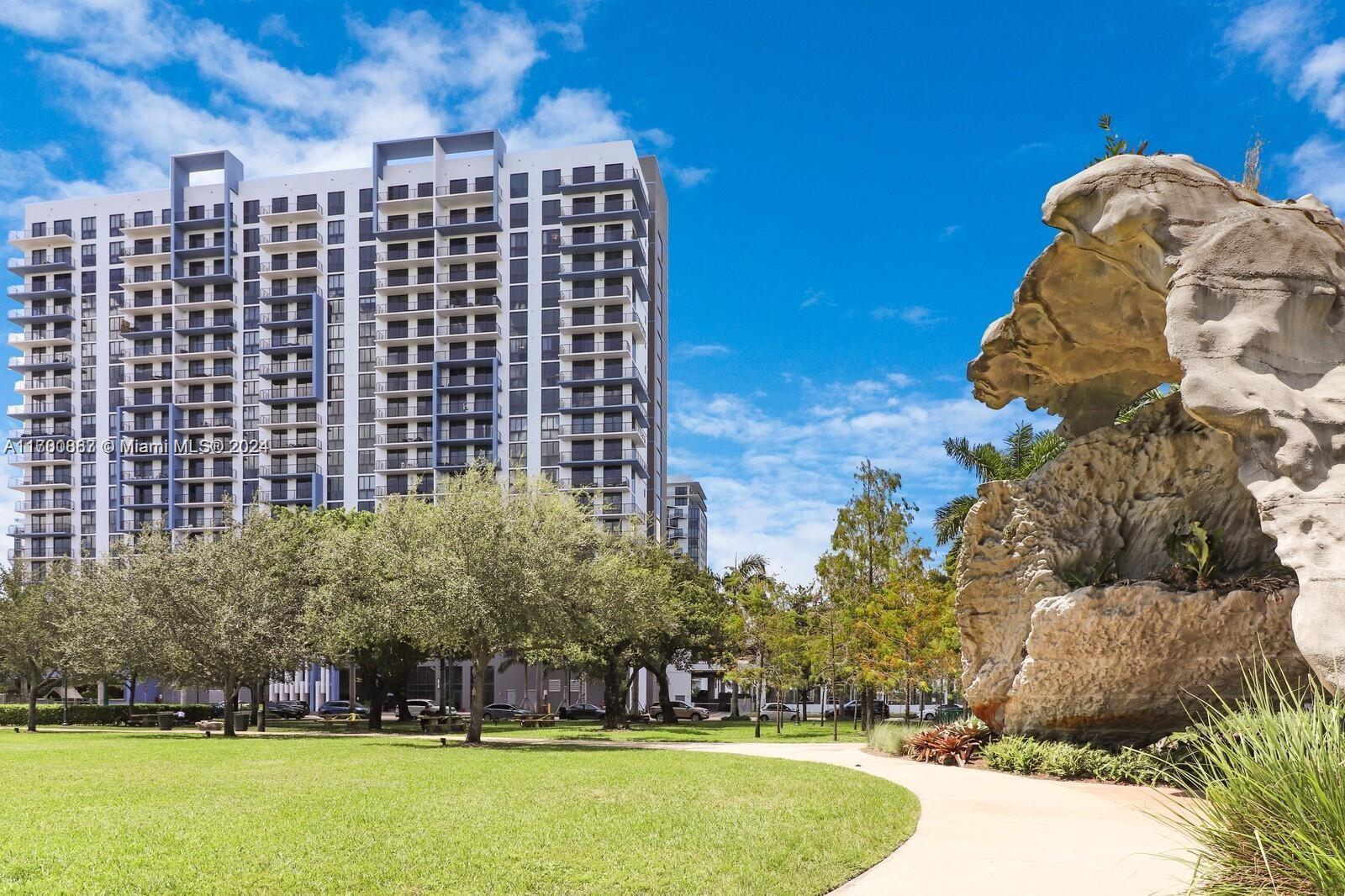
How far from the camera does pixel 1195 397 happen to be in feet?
37.2

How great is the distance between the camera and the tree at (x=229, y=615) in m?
31.8

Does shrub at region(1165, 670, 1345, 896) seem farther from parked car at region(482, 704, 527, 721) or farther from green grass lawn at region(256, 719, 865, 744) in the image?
parked car at region(482, 704, 527, 721)

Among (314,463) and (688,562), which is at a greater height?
(314,463)

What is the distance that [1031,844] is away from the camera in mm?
10578

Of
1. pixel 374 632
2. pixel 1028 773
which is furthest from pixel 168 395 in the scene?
pixel 1028 773

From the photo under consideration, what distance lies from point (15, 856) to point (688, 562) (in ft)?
137

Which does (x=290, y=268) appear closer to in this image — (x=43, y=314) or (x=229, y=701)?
(x=43, y=314)

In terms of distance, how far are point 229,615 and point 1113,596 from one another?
84.4 ft

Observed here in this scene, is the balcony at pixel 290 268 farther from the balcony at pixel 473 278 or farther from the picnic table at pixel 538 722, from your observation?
the picnic table at pixel 538 722

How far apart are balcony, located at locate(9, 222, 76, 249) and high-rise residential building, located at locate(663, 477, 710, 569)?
68224mm

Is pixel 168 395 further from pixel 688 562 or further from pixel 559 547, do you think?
pixel 559 547

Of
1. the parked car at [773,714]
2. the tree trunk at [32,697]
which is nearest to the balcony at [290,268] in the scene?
the tree trunk at [32,697]

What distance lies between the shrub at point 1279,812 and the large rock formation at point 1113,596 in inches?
322

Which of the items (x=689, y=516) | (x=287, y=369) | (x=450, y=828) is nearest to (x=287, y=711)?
(x=287, y=369)
